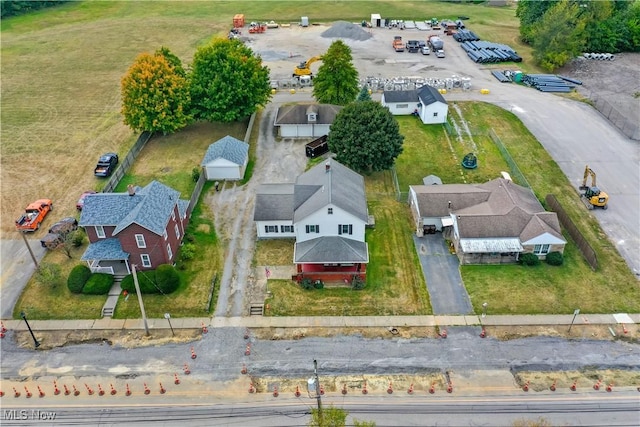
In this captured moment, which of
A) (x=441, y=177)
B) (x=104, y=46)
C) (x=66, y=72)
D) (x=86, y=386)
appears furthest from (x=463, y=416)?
(x=104, y=46)

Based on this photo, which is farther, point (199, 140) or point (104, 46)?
point (104, 46)

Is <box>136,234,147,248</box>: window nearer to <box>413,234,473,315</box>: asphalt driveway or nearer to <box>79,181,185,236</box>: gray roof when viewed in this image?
<box>79,181,185,236</box>: gray roof

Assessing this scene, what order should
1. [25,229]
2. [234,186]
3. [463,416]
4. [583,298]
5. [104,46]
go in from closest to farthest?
[463,416] → [583,298] → [25,229] → [234,186] → [104,46]

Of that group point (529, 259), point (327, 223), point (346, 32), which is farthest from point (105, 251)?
point (346, 32)

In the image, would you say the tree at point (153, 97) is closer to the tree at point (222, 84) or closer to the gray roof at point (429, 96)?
the tree at point (222, 84)

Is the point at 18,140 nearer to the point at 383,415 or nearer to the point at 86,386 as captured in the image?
the point at 86,386

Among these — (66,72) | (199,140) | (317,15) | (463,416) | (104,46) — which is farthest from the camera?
(317,15)

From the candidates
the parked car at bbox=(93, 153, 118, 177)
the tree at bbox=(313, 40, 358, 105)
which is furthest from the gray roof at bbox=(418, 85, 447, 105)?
the parked car at bbox=(93, 153, 118, 177)
